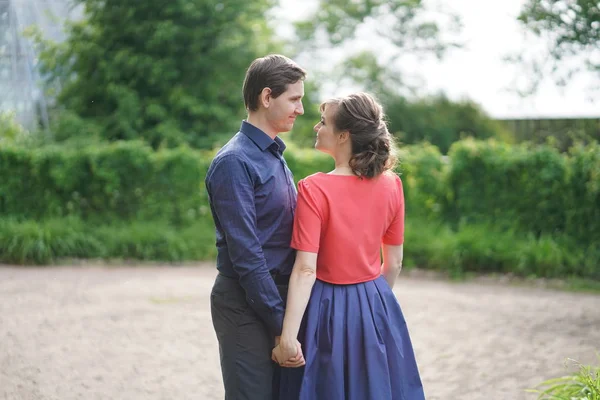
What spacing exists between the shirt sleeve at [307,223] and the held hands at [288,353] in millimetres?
358

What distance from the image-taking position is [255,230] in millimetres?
2674

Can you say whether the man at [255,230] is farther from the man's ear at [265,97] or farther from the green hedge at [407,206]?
the green hedge at [407,206]

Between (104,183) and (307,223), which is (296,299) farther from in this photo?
(104,183)

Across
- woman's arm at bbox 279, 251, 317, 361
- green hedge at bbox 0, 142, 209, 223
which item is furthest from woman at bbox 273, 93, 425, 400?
green hedge at bbox 0, 142, 209, 223

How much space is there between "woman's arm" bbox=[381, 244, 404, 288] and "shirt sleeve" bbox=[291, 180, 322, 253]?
511mm

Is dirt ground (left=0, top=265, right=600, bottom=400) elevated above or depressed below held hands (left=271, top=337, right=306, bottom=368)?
below

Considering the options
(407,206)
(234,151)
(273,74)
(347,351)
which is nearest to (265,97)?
(273,74)

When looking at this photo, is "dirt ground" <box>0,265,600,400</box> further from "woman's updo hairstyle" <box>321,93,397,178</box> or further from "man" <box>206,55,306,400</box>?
"woman's updo hairstyle" <box>321,93,397,178</box>

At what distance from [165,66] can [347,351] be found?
49.1ft

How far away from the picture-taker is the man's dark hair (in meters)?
2.70

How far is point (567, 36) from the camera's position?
24.1 ft

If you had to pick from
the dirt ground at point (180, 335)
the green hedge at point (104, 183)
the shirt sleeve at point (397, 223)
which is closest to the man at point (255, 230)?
the shirt sleeve at point (397, 223)

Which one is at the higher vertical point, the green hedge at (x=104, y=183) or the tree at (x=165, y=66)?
the tree at (x=165, y=66)

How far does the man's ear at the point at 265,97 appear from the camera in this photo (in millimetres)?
2734
